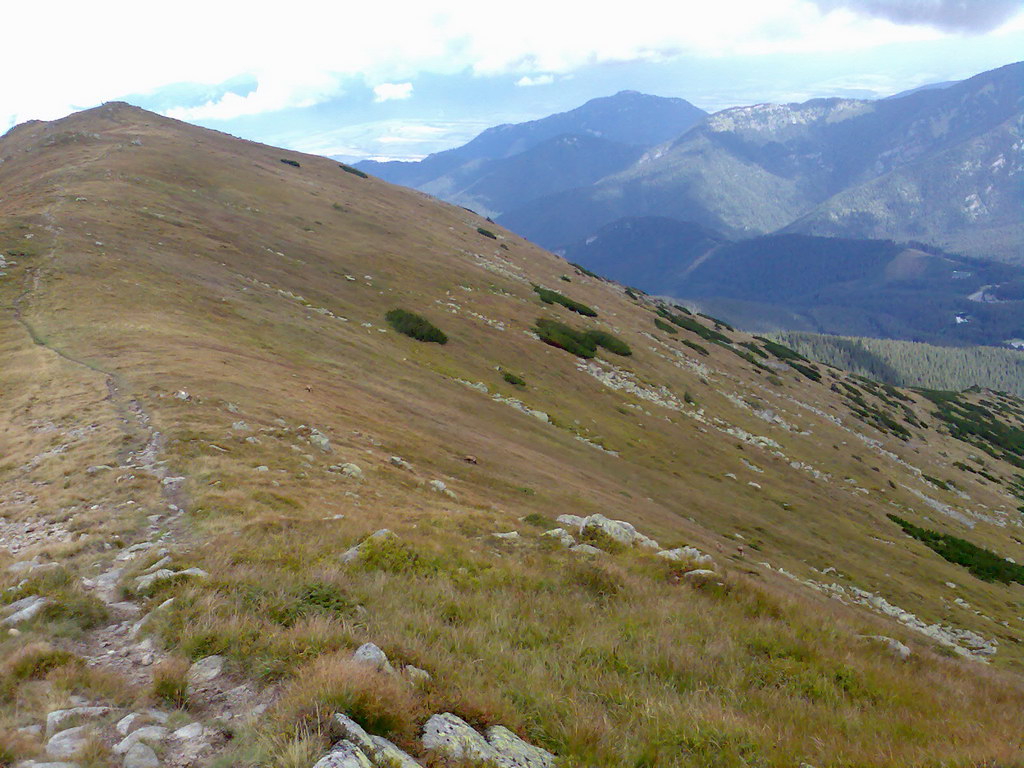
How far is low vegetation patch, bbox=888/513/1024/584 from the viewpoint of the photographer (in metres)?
33.6

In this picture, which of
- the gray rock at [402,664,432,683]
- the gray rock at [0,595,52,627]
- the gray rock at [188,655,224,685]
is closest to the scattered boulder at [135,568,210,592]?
the gray rock at [0,595,52,627]

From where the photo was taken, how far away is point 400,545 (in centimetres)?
1027

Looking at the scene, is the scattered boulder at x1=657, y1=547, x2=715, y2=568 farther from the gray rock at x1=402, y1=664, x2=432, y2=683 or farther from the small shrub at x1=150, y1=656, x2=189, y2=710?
the small shrub at x1=150, y1=656, x2=189, y2=710

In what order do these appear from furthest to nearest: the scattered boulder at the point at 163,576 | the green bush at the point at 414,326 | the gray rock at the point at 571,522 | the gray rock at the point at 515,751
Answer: the green bush at the point at 414,326 < the gray rock at the point at 571,522 < the scattered boulder at the point at 163,576 < the gray rock at the point at 515,751

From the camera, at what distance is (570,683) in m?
7.03

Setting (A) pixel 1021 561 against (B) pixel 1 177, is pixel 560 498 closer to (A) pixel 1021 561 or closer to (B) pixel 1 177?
(A) pixel 1021 561

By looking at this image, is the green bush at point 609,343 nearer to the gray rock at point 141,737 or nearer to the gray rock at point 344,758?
the gray rock at point 141,737

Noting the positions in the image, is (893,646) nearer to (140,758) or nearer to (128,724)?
(140,758)

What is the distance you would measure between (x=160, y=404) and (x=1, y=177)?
5149 centimetres

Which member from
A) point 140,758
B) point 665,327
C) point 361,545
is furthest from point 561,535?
point 665,327

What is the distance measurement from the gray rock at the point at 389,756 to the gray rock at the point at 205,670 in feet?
7.77

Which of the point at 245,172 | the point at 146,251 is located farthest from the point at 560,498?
the point at 245,172

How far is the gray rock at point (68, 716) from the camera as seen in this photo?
5238 millimetres

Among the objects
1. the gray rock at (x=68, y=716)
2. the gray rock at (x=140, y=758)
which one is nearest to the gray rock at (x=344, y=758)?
the gray rock at (x=140, y=758)
